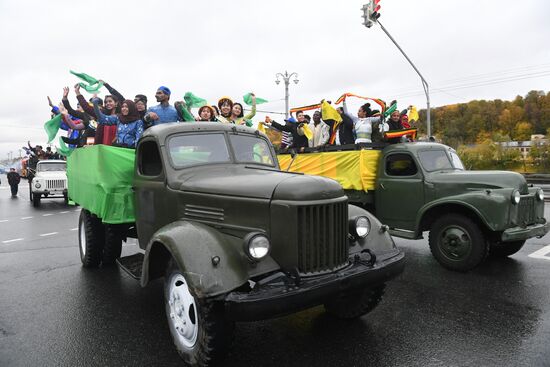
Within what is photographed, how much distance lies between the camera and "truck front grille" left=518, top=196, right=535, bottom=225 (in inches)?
215

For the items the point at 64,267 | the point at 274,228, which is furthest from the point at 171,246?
the point at 64,267

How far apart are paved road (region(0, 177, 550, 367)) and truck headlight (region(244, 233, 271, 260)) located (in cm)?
90

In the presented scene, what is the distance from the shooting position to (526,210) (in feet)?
18.3

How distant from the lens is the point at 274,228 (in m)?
3.05

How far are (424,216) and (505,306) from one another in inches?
78.1

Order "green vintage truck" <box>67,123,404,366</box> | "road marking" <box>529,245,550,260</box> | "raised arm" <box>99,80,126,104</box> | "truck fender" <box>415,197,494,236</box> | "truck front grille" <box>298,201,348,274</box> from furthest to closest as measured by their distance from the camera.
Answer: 1. "raised arm" <box>99,80,126,104</box>
2. "road marking" <box>529,245,550,260</box>
3. "truck fender" <box>415,197,494,236</box>
4. "truck front grille" <box>298,201,348,274</box>
5. "green vintage truck" <box>67,123,404,366</box>

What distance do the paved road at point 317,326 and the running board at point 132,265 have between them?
396 mm

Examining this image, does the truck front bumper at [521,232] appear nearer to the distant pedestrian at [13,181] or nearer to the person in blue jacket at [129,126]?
the person in blue jacket at [129,126]

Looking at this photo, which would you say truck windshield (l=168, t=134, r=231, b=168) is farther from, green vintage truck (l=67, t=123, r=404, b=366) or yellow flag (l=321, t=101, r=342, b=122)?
yellow flag (l=321, t=101, r=342, b=122)

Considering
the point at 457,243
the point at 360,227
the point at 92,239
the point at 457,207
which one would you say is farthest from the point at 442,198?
the point at 92,239

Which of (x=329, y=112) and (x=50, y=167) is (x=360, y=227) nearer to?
(x=329, y=112)

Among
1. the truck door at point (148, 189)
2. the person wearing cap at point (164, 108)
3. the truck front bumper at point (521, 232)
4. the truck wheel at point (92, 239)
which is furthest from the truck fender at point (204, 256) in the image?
the truck front bumper at point (521, 232)

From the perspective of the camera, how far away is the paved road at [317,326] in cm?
319

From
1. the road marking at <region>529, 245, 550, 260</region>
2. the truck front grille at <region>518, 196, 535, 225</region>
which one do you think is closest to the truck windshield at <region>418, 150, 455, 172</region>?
the truck front grille at <region>518, 196, 535, 225</region>
